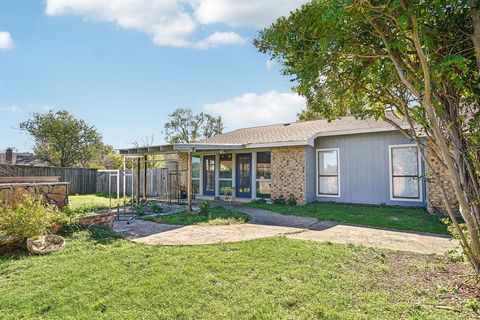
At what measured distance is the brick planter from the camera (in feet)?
21.4

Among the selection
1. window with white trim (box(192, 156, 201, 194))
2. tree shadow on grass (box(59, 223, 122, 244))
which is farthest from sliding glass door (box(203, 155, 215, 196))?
tree shadow on grass (box(59, 223, 122, 244))

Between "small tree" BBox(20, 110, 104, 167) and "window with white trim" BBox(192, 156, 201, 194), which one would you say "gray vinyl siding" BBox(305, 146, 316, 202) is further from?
"small tree" BBox(20, 110, 104, 167)

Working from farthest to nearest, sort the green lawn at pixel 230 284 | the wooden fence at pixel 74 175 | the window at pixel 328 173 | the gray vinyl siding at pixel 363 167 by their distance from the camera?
the wooden fence at pixel 74 175
the window at pixel 328 173
the gray vinyl siding at pixel 363 167
the green lawn at pixel 230 284

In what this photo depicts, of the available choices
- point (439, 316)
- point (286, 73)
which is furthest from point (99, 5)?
point (439, 316)

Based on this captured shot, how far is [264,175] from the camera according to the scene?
40.7 ft

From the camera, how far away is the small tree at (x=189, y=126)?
3219cm

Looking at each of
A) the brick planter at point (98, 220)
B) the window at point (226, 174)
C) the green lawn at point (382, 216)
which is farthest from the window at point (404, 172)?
the brick planter at point (98, 220)

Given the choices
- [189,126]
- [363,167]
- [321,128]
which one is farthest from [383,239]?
[189,126]

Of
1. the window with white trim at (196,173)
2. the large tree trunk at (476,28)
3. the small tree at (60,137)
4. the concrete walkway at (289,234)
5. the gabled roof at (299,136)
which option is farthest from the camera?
the small tree at (60,137)

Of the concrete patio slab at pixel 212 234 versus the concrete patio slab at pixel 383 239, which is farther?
the concrete patio slab at pixel 212 234

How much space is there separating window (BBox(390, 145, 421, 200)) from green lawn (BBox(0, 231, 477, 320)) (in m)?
6.13

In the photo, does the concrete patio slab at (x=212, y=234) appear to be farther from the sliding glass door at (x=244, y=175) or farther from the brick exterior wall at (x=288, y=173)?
the sliding glass door at (x=244, y=175)

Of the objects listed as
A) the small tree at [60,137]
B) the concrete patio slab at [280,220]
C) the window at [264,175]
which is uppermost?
the small tree at [60,137]

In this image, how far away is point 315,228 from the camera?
22.5 ft
